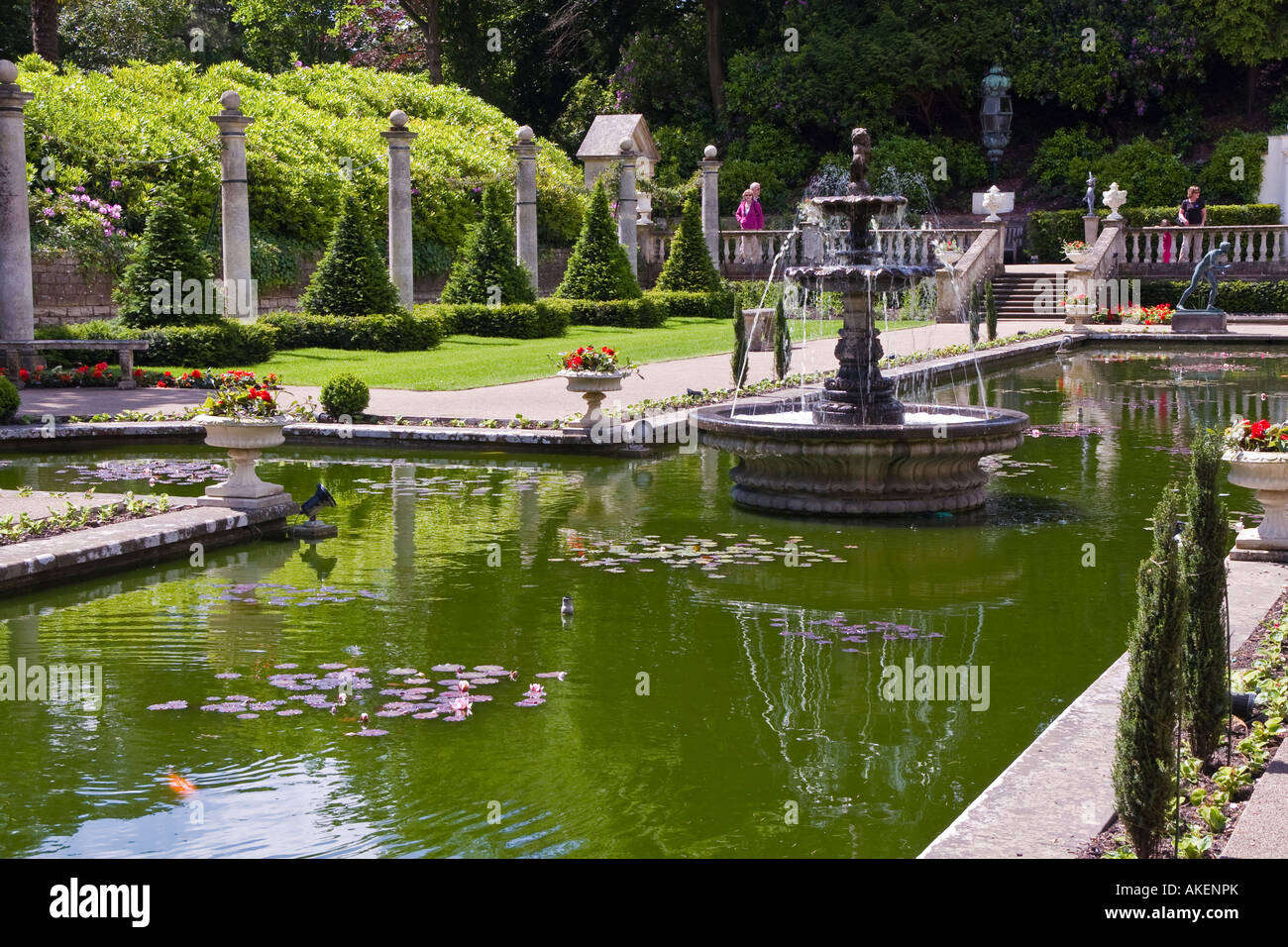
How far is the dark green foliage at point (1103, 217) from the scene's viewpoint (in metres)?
33.9

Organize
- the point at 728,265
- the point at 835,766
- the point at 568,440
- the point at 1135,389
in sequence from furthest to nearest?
1. the point at 728,265
2. the point at 1135,389
3. the point at 568,440
4. the point at 835,766

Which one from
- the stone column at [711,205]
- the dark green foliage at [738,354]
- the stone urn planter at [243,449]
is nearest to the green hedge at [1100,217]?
the stone column at [711,205]

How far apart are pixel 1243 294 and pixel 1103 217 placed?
4.37 meters

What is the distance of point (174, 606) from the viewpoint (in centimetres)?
895

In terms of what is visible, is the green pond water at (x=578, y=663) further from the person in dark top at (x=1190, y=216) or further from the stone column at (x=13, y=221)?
the person in dark top at (x=1190, y=216)

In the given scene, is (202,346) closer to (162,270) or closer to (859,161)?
(162,270)

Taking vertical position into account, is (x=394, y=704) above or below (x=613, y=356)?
below

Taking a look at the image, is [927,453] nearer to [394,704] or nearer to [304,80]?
[394,704]

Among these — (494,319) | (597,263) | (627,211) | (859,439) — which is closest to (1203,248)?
(627,211)

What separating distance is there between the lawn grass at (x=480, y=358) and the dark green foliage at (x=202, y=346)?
7.7 inches

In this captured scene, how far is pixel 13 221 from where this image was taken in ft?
63.6

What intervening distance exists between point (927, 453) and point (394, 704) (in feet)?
17.9

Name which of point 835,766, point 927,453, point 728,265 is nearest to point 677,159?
point 728,265

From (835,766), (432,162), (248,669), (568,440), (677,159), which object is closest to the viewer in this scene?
(835,766)
